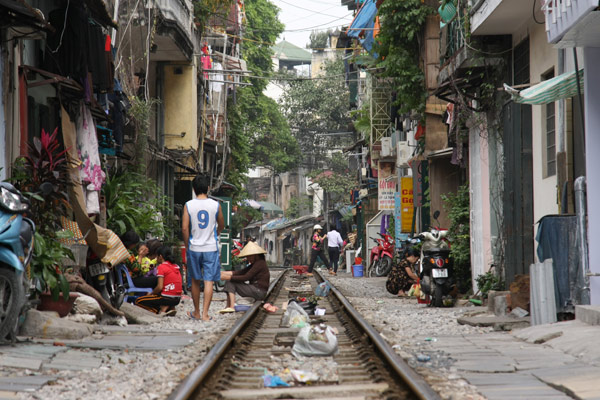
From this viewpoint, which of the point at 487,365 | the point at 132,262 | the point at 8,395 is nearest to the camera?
the point at 8,395

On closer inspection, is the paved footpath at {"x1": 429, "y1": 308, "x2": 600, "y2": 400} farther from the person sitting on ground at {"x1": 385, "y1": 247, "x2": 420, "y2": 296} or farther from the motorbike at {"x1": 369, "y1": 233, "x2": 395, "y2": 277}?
the motorbike at {"x1": 369, "y1": 233, "x2": 395, "y2": 277}

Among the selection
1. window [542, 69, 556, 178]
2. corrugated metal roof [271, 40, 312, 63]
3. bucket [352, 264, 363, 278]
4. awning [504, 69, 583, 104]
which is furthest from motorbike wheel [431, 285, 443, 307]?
corrugated metal roof [271, 40, 312, 63]

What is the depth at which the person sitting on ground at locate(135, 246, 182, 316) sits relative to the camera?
1203cm

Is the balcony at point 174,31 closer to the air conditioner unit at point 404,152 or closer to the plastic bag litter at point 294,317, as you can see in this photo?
the air conditioner unit at point 404,152

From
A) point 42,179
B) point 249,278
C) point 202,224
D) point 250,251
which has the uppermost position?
point 42,179

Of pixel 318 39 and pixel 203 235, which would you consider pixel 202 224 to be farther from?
pixel 318 39

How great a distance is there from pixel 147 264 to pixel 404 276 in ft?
19.5

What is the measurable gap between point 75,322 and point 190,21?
645 inches

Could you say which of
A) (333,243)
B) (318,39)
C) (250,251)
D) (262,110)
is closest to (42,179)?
(250,251)

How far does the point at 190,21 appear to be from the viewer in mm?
23953

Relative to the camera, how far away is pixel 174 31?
21.1 metres

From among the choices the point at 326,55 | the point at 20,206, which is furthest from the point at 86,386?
the point at 326,55

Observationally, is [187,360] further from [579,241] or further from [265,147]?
[265,147]

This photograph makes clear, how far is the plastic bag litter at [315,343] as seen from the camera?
24.5ft
